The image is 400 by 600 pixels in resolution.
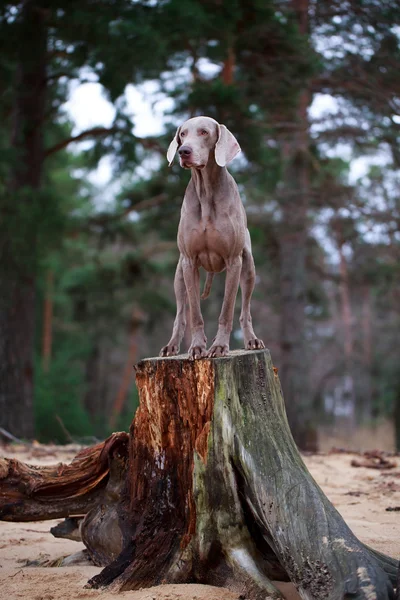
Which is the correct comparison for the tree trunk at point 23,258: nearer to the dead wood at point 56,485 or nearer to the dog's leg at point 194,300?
the dead wood at point 56,485

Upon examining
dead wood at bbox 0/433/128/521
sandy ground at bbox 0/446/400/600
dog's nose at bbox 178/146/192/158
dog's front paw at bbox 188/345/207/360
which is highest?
dog's nose at bbox 178/146/192/158

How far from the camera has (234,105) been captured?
32.0 ft

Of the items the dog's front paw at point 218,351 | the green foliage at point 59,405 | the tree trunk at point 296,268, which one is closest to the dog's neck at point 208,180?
the dog's front paw at point 218,351

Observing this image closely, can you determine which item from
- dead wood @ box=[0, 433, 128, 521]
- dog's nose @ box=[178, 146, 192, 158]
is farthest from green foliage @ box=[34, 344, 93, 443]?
dog's nose @ box=[178, 146, 192, 158]

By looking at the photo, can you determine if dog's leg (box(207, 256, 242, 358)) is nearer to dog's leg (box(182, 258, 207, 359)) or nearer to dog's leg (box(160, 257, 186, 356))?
dog's leg (box(182, 258, 207, 359))

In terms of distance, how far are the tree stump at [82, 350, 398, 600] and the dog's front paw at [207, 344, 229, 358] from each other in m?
0.14

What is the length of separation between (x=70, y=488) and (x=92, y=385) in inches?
802

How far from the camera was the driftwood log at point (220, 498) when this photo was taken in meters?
3.26

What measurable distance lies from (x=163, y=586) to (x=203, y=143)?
258 centimetres

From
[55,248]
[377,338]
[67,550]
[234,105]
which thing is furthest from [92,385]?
[67,550]

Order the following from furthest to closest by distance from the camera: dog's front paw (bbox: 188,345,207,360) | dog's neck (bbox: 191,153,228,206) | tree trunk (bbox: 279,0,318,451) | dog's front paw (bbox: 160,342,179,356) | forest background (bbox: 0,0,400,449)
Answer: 1. tree trunk (bbox: 279,0,318,451)
2. forest background (bbox: 0,0,400,449)
3. dog's front paw (bbox: 160,342,179,356)
4. dog's neck (bbox: 191,153,228,206)
5. dog's front paw (bbox: 188,345,207,360)

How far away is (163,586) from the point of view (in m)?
3.37

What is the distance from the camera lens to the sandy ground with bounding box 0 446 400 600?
3.34 meters

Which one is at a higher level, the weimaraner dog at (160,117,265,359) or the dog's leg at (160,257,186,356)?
the weimaraner dog at (160,117,265,359)
